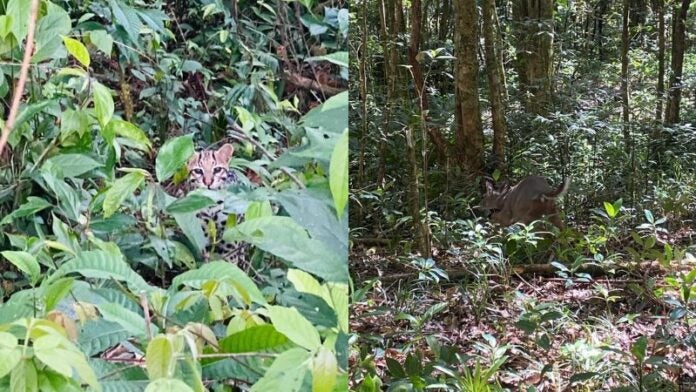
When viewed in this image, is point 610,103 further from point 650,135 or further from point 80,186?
point 80,186

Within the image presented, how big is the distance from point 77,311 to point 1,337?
0.14m

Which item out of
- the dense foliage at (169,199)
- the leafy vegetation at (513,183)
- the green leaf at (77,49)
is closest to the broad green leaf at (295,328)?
the dense foliage at (169,199)

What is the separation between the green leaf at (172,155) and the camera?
0.63 metres

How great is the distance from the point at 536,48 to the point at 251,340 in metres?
0.64

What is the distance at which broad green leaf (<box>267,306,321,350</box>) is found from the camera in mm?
486

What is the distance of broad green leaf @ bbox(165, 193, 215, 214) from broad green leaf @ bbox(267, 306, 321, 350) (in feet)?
0.60

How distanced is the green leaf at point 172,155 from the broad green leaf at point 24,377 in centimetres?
24

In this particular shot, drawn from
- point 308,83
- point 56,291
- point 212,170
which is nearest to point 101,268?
point 56,291

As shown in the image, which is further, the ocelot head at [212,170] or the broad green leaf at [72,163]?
the ocelot head at [212,170]

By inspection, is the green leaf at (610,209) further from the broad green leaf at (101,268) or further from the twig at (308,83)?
the broad green leaf at (101,268)

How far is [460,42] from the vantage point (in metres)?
0.98

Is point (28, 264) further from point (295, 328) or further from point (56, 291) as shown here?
point (295, 328)

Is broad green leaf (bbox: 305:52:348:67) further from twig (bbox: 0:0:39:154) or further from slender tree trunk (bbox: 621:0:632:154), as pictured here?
slender tree trunk (bbox: 621:0:632:154)

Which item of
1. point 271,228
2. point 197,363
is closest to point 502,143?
point 271,228
